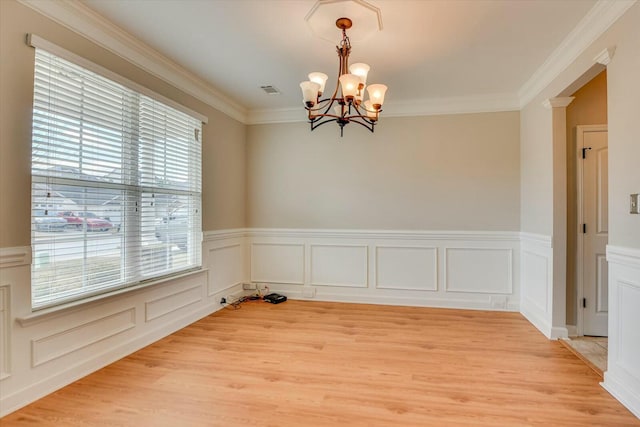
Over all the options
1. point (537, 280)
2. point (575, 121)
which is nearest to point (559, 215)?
point (537, 280)

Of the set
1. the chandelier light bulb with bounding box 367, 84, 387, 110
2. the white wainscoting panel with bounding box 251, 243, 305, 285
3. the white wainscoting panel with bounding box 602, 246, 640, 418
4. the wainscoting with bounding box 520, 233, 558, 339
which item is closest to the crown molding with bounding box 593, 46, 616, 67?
the white wainscoting panel with bounding box 602, 246, 640, 418

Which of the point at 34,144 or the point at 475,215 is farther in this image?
the point at 475,215

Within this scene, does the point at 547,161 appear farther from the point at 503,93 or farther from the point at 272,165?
the point at 272,165

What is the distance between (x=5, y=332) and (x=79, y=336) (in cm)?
51

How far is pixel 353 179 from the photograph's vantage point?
4680mm

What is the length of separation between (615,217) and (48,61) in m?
3.89

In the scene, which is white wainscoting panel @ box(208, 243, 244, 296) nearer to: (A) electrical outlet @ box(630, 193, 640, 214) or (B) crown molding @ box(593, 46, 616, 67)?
(A) electrical outlet @ box(630, 193, 640, 214)

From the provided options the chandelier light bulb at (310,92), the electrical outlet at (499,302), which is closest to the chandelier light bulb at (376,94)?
the chandelier light bulb at (310,92)

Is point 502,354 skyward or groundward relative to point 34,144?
groundward

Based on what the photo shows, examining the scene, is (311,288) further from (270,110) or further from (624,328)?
(624,328)

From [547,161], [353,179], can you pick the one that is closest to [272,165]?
[353,179]

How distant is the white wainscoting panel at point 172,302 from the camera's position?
10.5 ft

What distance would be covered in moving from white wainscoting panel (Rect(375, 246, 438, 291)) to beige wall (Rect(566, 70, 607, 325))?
57.1 inches

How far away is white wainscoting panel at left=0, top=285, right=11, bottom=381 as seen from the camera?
6.72 feet
